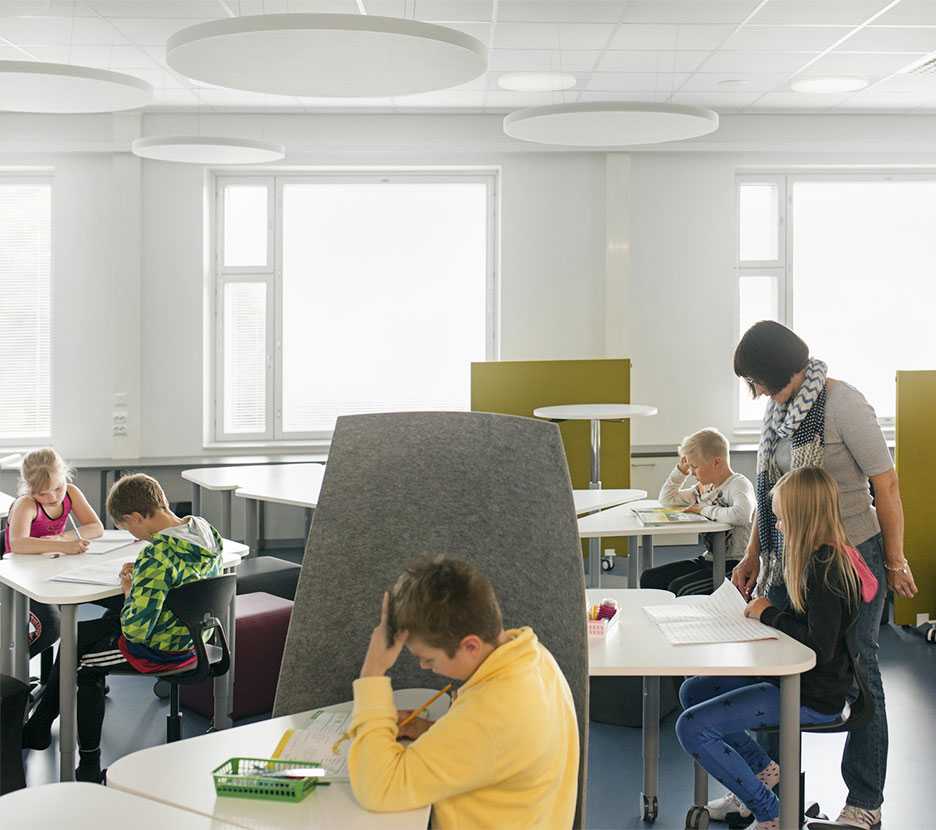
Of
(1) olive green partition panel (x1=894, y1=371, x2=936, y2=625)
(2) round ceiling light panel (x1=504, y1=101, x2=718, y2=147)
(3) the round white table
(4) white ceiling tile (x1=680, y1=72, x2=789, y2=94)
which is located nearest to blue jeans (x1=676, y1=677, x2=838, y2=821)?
(3) the round white table

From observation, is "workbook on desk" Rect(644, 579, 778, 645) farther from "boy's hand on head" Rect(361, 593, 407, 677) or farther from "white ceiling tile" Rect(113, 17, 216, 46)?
"white ceiling tile" Rect(113, 17, 216, 46)

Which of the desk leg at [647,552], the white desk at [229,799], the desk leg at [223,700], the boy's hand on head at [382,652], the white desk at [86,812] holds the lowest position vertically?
the desk leg at [223,700]

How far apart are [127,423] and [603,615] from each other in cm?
573

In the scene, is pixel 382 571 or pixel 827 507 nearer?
pixel 382 571

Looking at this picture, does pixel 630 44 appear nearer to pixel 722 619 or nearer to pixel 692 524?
pixel 692 524

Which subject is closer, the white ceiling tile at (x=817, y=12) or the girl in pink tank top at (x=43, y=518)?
the girl in pink tank top at (x=43, y=518)

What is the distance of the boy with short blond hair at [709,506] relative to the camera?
13.3ft

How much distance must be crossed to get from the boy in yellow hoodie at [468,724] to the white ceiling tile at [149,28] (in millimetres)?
4495

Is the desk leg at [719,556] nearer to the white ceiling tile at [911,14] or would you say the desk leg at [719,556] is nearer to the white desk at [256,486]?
the white desk at [256,486]

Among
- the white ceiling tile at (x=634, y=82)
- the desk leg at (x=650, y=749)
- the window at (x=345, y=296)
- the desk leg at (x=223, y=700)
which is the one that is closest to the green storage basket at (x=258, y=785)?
the desk leg at (x=650, y=749)

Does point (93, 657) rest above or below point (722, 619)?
below

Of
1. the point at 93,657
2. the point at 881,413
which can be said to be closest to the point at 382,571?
the point at 93,657

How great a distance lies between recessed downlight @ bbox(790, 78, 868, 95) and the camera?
6.76 metres

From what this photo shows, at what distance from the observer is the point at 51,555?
372 cm
